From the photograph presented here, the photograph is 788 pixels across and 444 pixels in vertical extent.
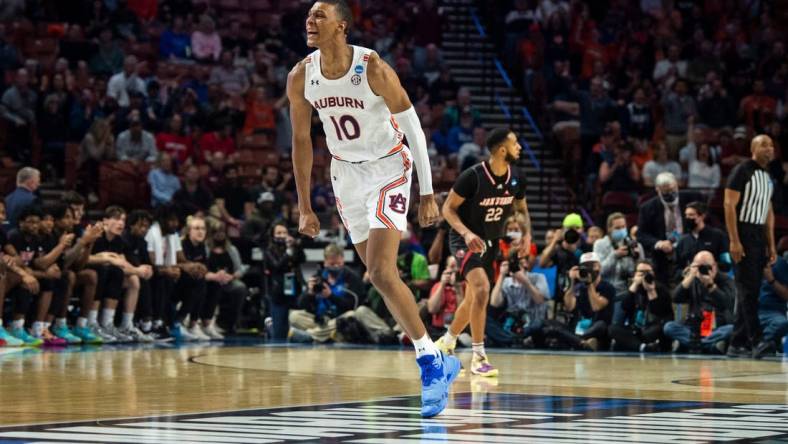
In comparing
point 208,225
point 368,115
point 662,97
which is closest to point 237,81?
point 208,225

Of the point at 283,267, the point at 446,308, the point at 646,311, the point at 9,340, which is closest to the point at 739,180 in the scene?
the point at 646,311

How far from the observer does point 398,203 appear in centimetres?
780

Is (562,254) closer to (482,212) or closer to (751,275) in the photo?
(751,275)

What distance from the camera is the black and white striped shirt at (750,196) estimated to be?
520 inches

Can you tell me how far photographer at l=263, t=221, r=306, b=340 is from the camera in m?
17.2

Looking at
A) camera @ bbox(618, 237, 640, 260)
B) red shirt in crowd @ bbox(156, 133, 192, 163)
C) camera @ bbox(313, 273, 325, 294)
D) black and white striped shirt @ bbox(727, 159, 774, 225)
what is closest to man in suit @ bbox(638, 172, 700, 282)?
camera @ bbox(618, 237, 640, 260)

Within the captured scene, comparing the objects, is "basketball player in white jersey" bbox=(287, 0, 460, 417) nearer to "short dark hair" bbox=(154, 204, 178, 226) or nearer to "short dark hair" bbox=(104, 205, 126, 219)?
"short dark hair" bbox=(104, 205, 126, 219)

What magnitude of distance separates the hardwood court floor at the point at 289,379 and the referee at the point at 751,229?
0.51 m

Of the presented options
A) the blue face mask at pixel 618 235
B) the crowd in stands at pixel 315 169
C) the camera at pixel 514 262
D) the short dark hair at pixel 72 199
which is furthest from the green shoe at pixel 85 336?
the blue face mask at pixel 618 235

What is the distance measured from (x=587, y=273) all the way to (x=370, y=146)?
7.46 m

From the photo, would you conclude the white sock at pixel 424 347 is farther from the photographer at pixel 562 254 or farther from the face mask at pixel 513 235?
the photographer at pixel 562 254

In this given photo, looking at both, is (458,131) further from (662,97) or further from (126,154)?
(126,154)

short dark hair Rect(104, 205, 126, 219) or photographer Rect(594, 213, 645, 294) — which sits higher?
short dark hair Rect(104, 205, 126, 219)

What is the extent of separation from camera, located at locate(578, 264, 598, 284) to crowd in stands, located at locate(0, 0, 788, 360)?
0.05 feet
